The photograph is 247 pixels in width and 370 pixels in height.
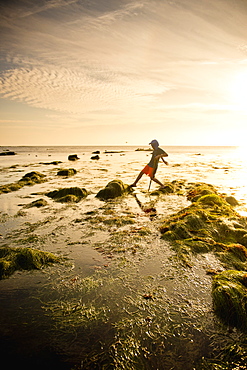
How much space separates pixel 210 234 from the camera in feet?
19.1

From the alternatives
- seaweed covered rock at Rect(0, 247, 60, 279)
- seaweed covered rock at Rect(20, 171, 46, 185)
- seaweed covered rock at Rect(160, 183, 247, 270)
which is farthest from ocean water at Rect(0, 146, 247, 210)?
seaweed covered rock at Rect(0, 247, 60, 279)

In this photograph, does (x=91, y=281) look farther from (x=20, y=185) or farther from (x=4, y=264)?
(x=20, y=185)

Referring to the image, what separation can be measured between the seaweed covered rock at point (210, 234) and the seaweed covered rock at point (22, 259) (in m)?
3.09

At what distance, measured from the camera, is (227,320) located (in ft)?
10.2

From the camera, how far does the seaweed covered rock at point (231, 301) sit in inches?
122

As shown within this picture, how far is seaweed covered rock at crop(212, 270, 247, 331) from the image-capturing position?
309cm

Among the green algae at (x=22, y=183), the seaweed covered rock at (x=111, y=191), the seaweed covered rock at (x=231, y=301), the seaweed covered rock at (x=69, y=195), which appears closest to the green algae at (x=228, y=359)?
the seaweed covered rock at (x=231, y=301)

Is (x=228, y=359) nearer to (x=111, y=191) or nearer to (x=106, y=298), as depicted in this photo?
(x=106, y=298)

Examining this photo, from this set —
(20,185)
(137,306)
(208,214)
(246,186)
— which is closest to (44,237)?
(137,306)

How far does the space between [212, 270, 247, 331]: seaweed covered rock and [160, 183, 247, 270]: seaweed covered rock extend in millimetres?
937

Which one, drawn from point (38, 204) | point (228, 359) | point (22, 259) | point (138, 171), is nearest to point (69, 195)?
point (38, 204)

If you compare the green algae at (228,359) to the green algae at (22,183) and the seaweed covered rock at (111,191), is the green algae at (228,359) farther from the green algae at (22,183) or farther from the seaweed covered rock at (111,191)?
the green algae at (22,183)

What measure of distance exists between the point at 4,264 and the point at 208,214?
588 centimetres

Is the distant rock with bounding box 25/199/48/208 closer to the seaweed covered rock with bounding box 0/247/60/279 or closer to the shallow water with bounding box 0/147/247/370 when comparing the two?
the shallow water with bounding box 0/147/247/370
